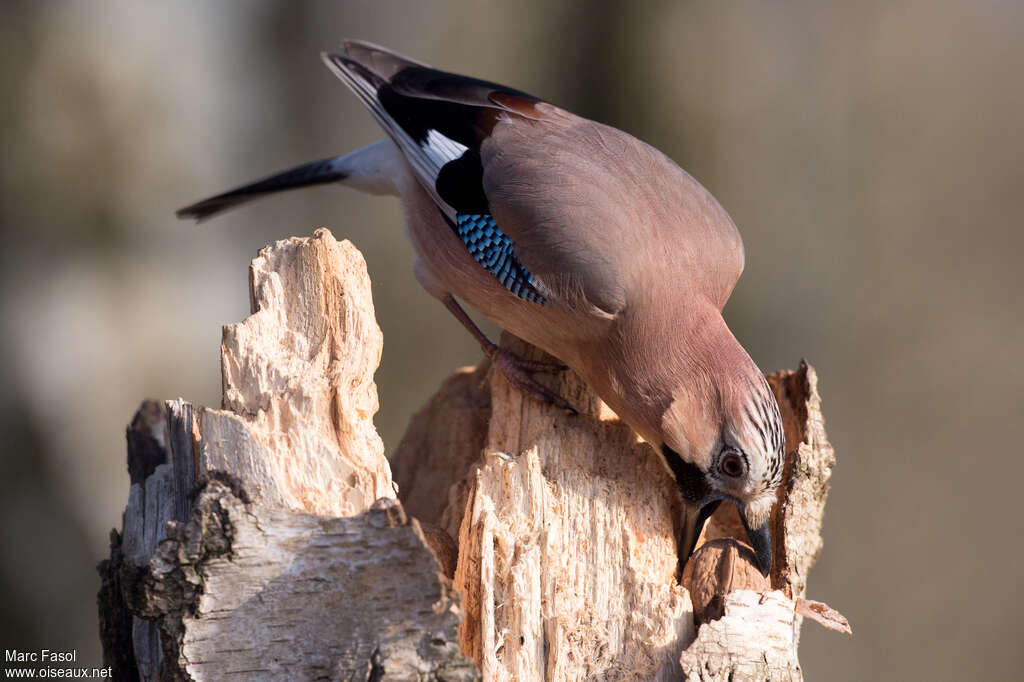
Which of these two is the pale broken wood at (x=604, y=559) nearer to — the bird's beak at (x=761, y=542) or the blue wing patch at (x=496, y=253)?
the bird's beak at (x=761, y=542)

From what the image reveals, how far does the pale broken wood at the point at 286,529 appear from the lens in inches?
86.0

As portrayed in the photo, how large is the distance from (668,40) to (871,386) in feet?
9.98

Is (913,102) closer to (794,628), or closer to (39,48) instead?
(794,628)

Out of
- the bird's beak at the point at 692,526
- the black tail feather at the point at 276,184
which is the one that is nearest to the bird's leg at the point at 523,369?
the bird's beak at the point at 692,526

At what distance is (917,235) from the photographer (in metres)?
6.68

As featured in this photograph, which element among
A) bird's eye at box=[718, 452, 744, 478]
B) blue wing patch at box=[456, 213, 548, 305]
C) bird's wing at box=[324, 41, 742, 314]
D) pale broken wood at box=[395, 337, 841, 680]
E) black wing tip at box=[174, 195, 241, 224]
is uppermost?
bird's wing at box=[324, 41, 742, 314]

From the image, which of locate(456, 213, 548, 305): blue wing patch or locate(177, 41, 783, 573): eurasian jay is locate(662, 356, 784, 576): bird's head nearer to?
locate(177, 41, 783, 573): eurasian jay

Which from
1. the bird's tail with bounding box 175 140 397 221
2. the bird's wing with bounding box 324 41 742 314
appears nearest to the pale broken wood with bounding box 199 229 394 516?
the bird's wing with bounding box 324 41 742 314

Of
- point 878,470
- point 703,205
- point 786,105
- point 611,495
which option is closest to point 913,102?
point 786,105

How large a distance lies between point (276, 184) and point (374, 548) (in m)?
2.87

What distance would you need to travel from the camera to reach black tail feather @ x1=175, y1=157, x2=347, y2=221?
445 centimetres

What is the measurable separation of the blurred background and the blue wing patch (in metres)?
3.42

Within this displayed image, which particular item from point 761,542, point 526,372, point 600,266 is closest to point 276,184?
point 526,372

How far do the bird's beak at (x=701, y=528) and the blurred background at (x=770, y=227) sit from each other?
12.9 feet
